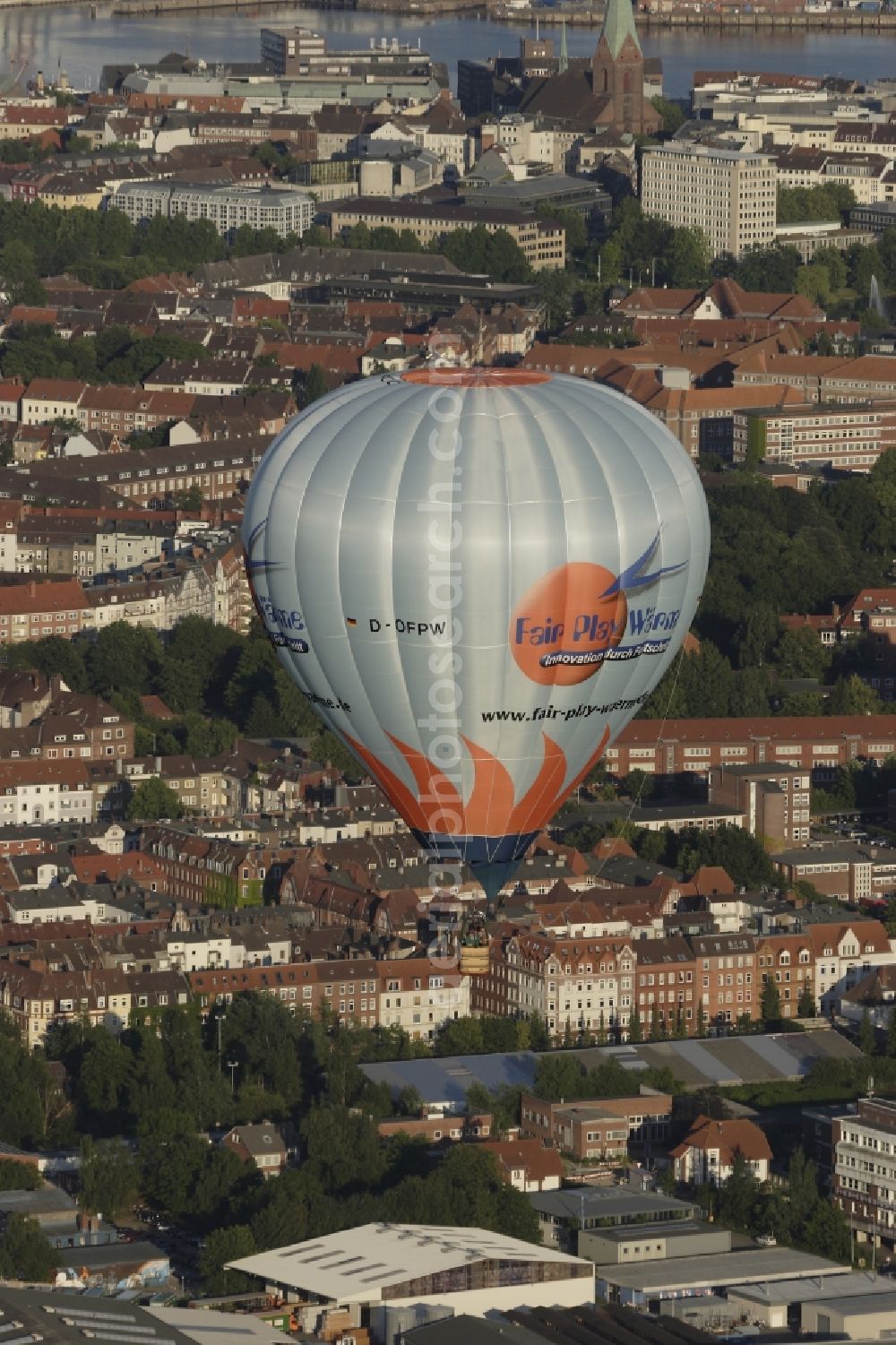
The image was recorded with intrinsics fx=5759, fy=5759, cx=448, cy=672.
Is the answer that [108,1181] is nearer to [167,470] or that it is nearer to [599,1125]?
[599,1125]

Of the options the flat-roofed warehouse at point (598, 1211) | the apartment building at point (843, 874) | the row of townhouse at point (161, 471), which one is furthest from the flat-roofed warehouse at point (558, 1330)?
the row of townhouse at point (161, 471)

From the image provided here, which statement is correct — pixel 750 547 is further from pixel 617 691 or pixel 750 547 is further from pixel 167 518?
pixel 617 691

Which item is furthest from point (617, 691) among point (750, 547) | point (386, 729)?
point (750, 547)

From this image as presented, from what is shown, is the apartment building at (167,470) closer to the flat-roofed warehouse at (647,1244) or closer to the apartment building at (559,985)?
the apartment building at (559,985)

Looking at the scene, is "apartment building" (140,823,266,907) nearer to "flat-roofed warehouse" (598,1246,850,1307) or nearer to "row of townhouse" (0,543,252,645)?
"row of townhouse" (0,543,252,645)

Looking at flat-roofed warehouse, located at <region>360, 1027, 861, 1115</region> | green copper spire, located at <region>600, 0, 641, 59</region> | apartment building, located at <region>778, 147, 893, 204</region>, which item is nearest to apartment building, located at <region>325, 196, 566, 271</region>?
apartment building, located at <region>778, 147, 893, 204</region>

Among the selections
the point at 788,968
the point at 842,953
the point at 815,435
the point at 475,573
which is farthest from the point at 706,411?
the point at 475,573
